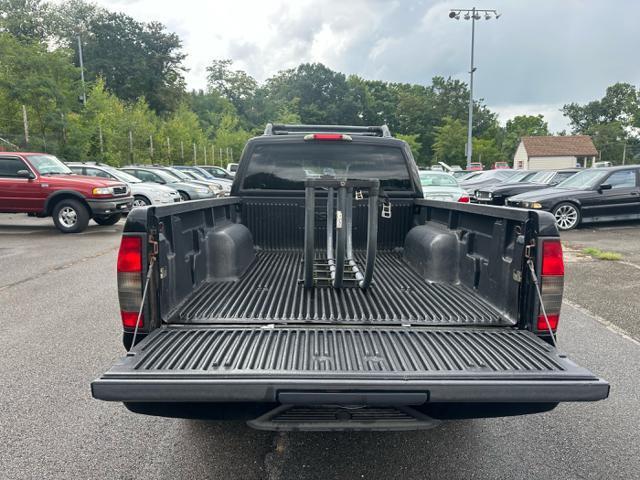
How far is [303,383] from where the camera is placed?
1888 mm

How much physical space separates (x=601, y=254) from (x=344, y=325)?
8.13 meters

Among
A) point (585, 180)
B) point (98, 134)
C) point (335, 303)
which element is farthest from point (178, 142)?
point (335, 303)

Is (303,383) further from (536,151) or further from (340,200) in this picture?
(536,151)

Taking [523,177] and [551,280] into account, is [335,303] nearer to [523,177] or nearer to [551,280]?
[551,280]

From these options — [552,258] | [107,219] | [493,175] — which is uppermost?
[493,175]

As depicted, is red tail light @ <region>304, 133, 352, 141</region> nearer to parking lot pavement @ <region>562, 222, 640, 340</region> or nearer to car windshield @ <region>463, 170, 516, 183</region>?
parking lot pavement @ <region>562, 222, 640, 340</region>

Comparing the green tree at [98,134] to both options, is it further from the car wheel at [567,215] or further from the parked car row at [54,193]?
the car wheel at [567,215]

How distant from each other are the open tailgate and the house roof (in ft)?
263

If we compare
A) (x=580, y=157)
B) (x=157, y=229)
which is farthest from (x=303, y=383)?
(x=580, y=157)

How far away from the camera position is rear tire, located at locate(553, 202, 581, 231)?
39.9ft

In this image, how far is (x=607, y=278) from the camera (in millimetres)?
7148

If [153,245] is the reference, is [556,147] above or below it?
above

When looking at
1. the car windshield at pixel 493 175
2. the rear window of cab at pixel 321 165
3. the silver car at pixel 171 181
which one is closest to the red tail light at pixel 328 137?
the rear window of cab at pixel 321 165

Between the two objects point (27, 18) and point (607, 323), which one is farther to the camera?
point (27, 18)
